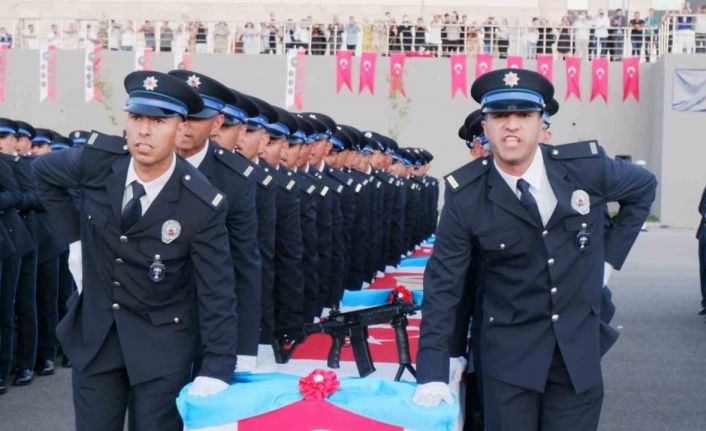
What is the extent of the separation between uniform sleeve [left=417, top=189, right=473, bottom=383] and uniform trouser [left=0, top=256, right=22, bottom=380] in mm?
4512

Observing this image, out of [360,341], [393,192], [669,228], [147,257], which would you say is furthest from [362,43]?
[147,257]

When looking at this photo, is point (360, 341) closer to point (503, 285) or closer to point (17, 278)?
point (503, 285)

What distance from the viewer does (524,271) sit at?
4.26 meters

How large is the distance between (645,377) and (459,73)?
Answer: 24.7 meters

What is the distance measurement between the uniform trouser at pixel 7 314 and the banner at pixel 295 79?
25213 millimetres

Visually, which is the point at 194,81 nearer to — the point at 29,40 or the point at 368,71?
the point at 368,71

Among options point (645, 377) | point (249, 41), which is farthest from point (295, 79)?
point (645, 377)

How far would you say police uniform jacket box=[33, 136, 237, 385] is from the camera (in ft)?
13.9

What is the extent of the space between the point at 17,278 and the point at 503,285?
4795 millimetres

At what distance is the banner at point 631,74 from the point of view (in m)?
32.8

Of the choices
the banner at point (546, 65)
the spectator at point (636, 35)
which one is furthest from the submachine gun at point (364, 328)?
the spectator at point (636, 35)

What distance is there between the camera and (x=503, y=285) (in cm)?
432

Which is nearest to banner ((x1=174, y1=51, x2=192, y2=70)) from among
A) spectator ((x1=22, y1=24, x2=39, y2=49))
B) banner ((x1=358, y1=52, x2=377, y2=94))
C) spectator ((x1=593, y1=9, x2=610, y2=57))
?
spectator ((x1=22, y1=24, x2=39, y2=49))

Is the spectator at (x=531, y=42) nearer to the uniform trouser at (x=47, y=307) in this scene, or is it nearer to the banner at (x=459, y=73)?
the banner at (x=459, y=73)
